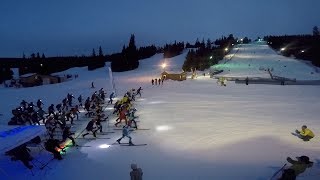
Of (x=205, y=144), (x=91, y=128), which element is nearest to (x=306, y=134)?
(x=205, y=144)

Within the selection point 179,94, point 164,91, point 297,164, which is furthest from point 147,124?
point 164,91

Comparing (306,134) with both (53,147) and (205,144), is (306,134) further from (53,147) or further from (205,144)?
(53,147)

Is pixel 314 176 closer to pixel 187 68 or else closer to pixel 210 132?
pixel 210 132

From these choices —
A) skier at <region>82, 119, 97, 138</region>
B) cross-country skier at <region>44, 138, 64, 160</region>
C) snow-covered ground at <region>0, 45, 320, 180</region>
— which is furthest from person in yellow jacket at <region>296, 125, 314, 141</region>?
cross-country skier at <region>44, 138, 64, 160</region>

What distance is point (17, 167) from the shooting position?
49.1 feet

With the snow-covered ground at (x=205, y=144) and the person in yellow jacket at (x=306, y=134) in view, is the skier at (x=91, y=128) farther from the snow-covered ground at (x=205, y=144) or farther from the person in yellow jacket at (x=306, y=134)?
the person in yellow jacket at (x=306, y=134)

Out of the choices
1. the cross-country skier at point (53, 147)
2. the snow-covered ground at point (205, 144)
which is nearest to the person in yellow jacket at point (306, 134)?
the snow-covered ground at point (205, 144)

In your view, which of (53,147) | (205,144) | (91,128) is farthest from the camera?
(91,128)

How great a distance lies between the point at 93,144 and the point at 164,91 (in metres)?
23.0

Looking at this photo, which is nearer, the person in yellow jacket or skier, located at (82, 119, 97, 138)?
the person in yellow jacket

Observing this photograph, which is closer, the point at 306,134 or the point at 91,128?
the point at 306,134

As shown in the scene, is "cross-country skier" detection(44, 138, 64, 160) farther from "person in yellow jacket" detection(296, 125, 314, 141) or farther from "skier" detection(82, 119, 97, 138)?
"person in yellow jacket" detection(296, 125, 314, 141)

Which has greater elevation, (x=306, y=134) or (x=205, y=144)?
(x=306, y=134)

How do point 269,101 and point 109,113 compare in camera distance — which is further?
point 269,101
